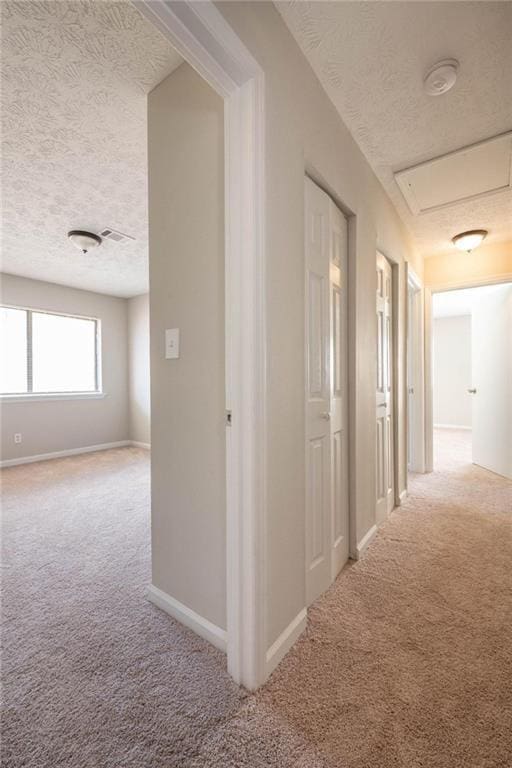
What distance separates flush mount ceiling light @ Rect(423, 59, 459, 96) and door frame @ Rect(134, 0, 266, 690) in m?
0.97

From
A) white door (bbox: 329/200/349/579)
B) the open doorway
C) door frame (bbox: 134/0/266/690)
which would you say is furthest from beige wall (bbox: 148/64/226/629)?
the open doorway

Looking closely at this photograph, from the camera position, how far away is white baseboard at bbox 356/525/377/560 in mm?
2066

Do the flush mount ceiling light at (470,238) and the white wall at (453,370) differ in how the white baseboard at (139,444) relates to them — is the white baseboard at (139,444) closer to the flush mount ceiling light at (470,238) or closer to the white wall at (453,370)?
the flush mount ceiling light at (470,238)

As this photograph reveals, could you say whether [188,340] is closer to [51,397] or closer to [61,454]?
[51,397]

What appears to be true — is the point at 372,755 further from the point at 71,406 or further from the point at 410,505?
the point at 71,406

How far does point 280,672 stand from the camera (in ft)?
4.10

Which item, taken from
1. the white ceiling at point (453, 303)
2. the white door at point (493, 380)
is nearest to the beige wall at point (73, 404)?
the white ceiling at point (453, 303)

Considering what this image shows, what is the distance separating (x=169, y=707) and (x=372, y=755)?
646 millimetres

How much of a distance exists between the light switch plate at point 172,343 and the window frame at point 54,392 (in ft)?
13.4

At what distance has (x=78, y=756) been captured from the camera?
3.20 feet

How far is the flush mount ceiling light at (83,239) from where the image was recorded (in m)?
3.28

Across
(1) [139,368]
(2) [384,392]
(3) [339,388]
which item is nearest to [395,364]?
(2) [384,392]

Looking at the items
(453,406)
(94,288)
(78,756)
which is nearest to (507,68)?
(78,756)

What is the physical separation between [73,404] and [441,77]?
5.45m
